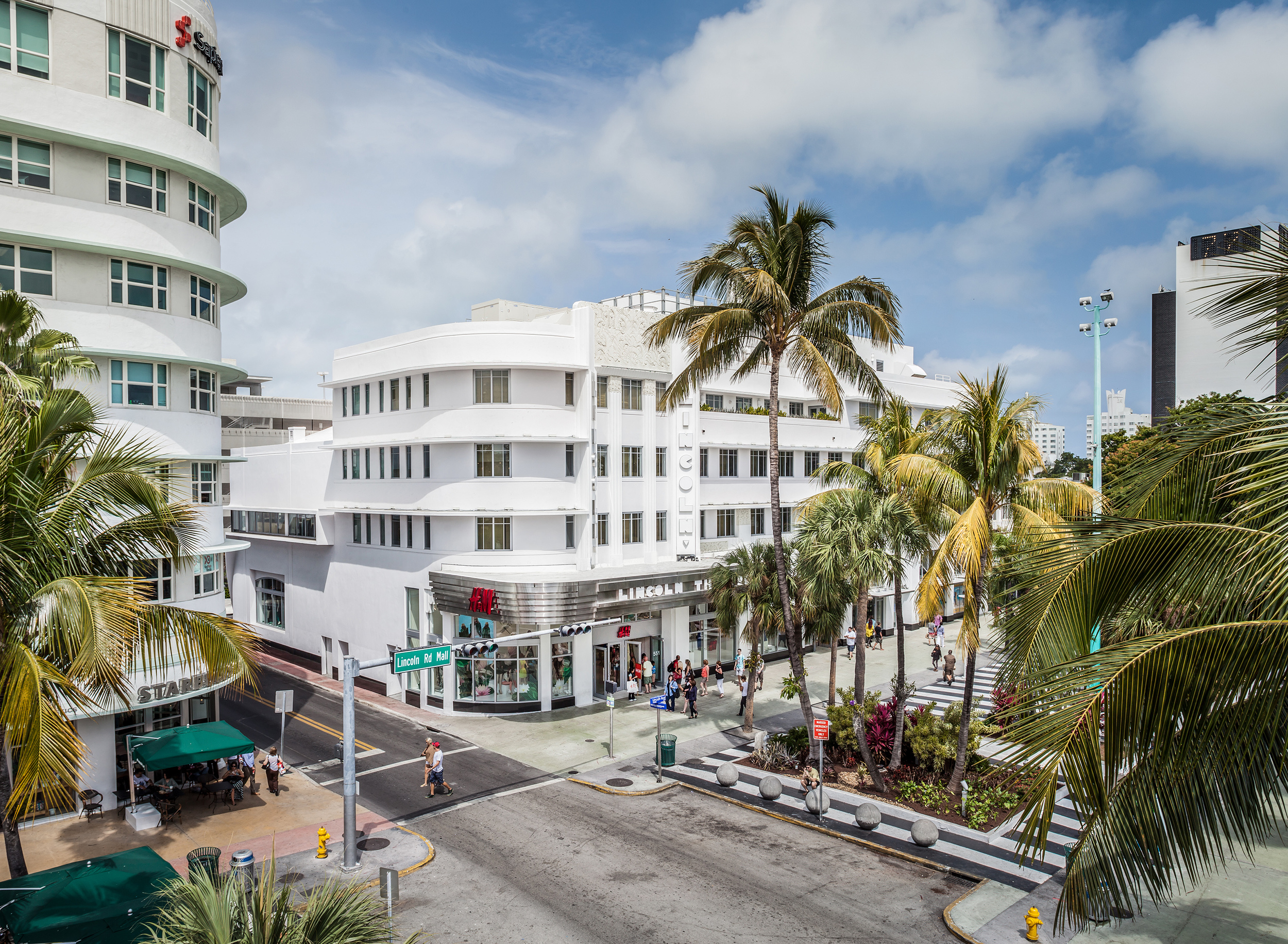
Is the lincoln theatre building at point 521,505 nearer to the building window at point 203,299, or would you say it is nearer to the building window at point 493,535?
the building window at point 493,535

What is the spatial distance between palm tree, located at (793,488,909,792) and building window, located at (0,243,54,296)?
24491 mm

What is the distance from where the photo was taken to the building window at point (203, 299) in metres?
28.5

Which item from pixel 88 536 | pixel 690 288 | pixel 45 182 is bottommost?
pixel 88 536

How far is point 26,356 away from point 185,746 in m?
11.8

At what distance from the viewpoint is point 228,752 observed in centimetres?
2336

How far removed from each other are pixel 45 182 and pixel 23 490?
18.2 meters

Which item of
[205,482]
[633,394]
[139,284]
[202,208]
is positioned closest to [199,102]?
[202,208]

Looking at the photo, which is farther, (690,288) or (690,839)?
(690,288)

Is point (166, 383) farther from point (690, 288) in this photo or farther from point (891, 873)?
point (891, 873)

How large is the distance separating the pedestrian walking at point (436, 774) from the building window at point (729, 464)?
21477 mm

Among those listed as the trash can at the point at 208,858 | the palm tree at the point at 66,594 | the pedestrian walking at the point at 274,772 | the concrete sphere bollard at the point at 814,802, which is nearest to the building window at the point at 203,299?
the pedestrian walking at the point at 274,772

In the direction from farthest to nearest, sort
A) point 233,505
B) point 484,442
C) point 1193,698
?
point 233,505 → point 484,442 → point 1193,698

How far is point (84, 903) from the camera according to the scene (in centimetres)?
1372

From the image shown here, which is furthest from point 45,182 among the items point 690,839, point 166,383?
point 690,839
